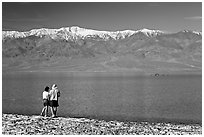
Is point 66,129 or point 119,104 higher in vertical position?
point 66,129

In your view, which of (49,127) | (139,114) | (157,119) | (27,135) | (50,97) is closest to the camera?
(27,135)

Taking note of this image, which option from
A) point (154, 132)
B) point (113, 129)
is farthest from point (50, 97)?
point (154, 132)

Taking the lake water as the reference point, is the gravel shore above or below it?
above

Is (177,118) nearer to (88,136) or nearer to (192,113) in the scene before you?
(192,113)

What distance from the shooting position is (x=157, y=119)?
25359mm

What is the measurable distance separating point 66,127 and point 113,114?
13.9 meters

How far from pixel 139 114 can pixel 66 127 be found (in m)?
14.0

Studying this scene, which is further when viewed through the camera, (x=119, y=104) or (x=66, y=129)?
(x=119, y=104)

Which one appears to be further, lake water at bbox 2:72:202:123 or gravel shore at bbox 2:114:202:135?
lake water at bbox 2:72:202:123

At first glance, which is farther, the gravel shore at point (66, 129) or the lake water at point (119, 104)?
the lake water at point (119, 104)

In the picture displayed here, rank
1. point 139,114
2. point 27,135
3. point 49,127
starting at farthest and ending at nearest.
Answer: point 139,114 → point 49,127 → point 27,135

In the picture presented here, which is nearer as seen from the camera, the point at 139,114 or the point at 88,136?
Result: the point at 88,136

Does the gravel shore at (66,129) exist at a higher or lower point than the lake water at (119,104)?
higher

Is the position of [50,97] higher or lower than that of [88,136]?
higher
